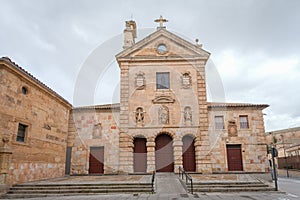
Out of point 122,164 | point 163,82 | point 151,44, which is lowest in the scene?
point 122,164

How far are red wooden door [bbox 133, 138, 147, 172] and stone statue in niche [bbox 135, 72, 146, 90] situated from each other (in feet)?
13.5

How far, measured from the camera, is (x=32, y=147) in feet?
42.6

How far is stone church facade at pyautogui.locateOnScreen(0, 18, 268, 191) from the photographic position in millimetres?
17297

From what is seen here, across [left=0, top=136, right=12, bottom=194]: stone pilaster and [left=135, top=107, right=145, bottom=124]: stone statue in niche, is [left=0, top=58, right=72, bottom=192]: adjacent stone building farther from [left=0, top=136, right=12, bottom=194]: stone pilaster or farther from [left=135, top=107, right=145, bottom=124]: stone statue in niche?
[left=135, top=107, right=145, bottom=124]: stone statue in niche

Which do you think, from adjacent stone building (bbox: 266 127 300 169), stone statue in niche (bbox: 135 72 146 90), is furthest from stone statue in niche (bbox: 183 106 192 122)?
adjacent stone building (bbox: 266 127 300 169)

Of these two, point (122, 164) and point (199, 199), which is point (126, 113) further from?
point (199, 199)

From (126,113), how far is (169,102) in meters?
3.41

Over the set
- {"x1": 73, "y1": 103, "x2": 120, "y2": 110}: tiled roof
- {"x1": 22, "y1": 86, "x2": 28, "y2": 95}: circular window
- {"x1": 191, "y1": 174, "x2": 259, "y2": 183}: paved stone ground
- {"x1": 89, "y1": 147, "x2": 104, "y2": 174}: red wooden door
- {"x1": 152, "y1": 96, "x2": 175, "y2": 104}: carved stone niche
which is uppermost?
{"x1": 152, "y1": 96, "x2": 175, "y2": 104}: carved stone niche

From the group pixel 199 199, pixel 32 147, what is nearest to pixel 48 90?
pixel 32 147

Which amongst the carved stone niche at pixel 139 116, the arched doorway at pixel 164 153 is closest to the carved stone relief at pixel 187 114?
the arched doorway at pixel 164 153

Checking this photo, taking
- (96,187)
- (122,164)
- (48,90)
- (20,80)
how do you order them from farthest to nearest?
(122,164) < (48,90) < (20,80) < (96,187)

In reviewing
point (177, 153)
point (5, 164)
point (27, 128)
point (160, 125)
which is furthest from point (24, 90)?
point (177, 153)

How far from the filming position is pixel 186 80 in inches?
733

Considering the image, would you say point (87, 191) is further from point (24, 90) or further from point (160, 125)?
point (160, 125)
